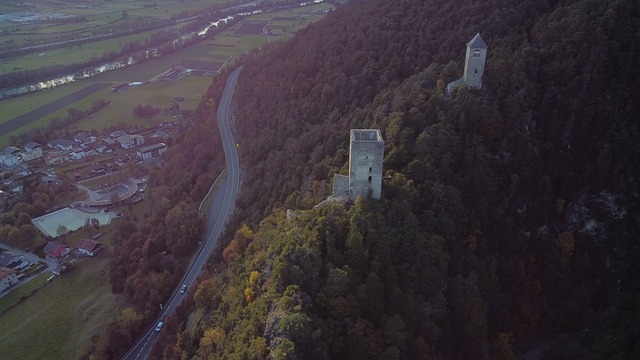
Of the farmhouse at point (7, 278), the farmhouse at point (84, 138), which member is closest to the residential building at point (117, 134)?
the farmhouse at point (84, 138)

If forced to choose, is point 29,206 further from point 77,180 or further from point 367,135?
point 367,135

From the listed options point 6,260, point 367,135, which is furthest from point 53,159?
point 367,135

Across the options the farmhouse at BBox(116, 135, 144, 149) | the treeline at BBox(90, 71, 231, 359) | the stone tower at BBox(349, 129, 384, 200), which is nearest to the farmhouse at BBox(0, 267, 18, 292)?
the treeline at BBox(90, 71, 231, 359)

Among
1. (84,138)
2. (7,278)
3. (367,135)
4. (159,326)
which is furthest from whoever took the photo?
(84,138)

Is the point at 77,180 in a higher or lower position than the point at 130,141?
lower

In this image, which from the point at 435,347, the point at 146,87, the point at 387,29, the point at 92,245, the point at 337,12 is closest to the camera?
the point at 435,347

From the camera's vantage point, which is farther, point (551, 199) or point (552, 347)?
point (551, 199)

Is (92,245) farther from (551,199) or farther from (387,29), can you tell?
(551,199)

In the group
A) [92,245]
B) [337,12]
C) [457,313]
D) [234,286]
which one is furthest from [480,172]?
[337,12]
